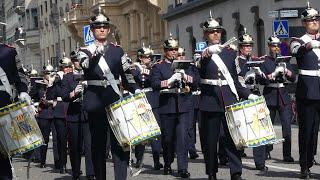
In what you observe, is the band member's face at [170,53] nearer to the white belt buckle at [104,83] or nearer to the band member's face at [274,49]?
the band member's face at [274,49]

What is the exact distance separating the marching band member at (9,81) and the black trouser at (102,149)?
927 mm

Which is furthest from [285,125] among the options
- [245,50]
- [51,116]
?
[51,116]

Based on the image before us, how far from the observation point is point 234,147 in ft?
35.8

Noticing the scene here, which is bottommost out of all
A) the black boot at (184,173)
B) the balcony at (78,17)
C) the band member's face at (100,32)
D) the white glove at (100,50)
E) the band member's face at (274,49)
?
the black boot at (184,173)

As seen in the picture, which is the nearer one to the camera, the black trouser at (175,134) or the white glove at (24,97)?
the white glove at (24,97)

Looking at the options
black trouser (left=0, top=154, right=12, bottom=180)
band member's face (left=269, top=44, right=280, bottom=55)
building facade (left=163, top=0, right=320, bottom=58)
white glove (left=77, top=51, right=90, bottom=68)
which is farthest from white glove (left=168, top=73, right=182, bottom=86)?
building facade (left=163, top=0, right=320, bottom=58)

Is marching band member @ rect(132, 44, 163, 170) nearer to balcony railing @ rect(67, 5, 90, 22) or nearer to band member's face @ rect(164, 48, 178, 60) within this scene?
band member's face @ rect(164, 48, 178, 60)

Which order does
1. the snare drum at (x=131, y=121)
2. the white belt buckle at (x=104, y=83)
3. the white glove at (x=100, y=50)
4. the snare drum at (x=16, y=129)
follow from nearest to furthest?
the snare drum at (x=16, y=129), the snare drum at (x=131, y=121), the white glove at (x=100, y=50), the white belt buckle at (x=104, y=83)

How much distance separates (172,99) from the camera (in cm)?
1357

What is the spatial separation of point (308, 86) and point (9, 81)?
4019mm

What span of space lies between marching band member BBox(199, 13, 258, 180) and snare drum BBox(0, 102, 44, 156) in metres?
2.56

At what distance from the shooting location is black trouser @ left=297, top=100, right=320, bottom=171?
11656mm

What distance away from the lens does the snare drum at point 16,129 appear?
9352mm

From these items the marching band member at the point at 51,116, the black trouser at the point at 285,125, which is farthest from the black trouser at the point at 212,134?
the marching band member at the point at 51,116
